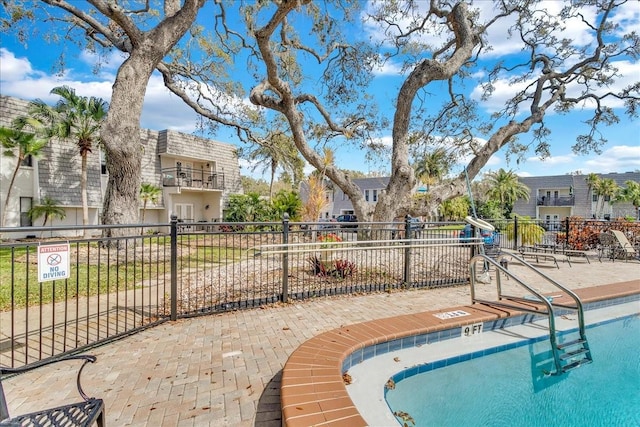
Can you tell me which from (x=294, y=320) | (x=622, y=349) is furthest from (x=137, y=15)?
(x=622, y=349)

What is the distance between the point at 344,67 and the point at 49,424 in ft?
41.3

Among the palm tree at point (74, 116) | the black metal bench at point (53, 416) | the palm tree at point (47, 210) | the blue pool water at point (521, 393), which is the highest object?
the palm tree at point (74, 116)

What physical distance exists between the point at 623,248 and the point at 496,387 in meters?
10.1

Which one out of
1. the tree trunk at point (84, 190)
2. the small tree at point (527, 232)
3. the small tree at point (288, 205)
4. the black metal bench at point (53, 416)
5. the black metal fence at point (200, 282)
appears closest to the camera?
the black metal bench at point (53, 416)

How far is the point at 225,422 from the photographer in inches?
89.8

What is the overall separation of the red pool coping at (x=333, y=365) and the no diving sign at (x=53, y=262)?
2.21m

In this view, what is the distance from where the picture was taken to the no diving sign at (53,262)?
292cm

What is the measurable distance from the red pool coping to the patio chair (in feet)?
28.6

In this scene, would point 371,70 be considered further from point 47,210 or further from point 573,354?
point 47,210

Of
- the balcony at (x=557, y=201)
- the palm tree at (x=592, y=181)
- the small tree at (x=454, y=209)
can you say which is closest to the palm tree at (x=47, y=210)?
the small tree at (x=454, y=209)

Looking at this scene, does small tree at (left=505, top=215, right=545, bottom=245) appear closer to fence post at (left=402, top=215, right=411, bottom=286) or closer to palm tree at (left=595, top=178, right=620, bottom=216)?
fence post at (left=402, top=215, right=411, bottom=286)

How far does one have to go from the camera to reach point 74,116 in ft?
55.1

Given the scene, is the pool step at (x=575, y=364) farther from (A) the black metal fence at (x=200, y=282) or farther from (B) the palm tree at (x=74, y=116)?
(B) the palm tree at (x=74, y=116)

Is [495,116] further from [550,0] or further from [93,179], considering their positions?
[93,179]
